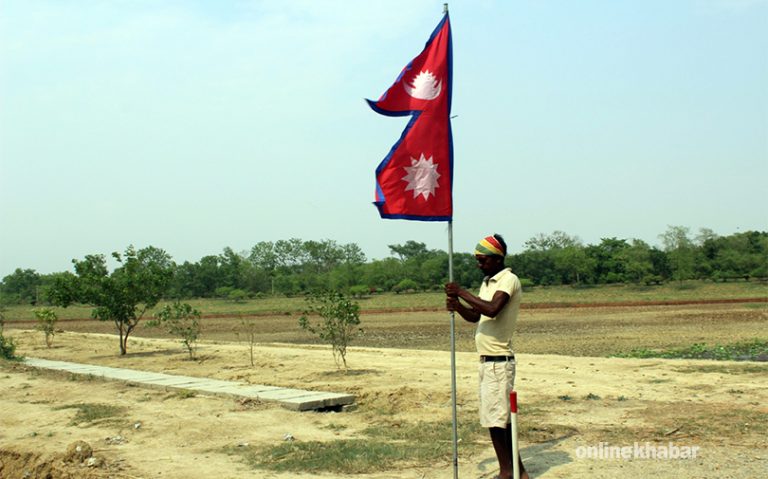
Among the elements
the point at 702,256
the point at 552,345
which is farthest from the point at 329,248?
the point at 552,345

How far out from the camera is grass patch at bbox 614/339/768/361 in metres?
16.9

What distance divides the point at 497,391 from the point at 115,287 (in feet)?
56.4

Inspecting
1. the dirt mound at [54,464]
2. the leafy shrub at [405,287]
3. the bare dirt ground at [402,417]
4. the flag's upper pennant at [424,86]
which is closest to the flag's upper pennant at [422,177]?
the flag's upper pennant at [424,86]

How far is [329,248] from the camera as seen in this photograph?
371 ft

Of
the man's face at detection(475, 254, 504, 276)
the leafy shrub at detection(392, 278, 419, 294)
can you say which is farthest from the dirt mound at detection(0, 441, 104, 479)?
the leafy shrub at detection(392, 278, 419, 294)

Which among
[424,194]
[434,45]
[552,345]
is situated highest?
[434,45]

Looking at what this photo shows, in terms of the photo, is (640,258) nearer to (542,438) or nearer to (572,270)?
(572,270)

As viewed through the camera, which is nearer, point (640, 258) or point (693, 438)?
point (693, 438)

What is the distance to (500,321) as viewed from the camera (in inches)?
236

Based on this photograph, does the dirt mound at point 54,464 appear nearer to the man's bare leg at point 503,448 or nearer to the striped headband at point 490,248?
the man's bare leg at point 503,448

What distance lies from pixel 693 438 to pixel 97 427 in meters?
7.10

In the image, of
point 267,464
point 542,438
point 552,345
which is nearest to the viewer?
point 267,464

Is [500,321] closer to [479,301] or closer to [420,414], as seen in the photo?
[479,301]

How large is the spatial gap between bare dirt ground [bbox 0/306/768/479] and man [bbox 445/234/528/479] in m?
0.74
